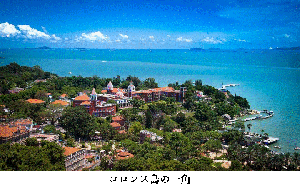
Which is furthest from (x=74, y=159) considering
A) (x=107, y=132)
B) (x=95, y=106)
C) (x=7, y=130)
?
(x=95, y=106)

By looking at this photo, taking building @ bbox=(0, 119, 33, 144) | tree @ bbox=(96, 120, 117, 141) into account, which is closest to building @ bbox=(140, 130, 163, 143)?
tree @ bbox=(96, 120, 117, 141)

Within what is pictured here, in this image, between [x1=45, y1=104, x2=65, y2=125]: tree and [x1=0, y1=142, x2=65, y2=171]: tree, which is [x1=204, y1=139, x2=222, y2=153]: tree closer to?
[x1=0, y1=142, x2=65, y2=171]: tree

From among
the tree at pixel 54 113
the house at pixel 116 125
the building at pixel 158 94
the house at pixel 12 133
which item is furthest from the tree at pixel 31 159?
the building at pixel 158 94

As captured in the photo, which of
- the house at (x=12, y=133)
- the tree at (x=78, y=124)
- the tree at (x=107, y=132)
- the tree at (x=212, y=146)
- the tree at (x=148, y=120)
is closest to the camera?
the house at (x=12, y=133)

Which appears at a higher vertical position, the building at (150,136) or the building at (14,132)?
the building at (14,132)

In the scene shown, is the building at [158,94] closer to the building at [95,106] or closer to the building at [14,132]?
the building at [95,106]
